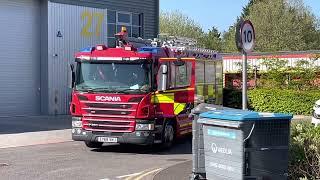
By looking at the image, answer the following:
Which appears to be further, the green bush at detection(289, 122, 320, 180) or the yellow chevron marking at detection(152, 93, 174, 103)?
the yellow chevron marking at detection(152, 93, 174, 103)

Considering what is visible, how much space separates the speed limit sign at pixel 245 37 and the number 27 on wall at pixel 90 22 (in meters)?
17.4

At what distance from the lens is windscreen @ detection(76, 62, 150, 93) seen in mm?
14160

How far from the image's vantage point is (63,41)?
25.2 meters

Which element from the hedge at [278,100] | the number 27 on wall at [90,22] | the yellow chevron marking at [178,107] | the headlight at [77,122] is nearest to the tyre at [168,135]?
the yellow chevron marking at [178,107]

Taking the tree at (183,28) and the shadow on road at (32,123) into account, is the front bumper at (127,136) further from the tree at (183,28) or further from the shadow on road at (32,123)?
the tree at (183,28)

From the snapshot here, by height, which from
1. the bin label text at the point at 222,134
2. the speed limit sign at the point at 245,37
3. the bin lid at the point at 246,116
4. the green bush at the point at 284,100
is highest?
the speed limit sign at the point at 245,37

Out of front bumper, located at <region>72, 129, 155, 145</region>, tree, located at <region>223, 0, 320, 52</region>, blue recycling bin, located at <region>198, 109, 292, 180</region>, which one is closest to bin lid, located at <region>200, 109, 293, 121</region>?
blue recycling bin, located at <region>198, 109, 292, 180</region>

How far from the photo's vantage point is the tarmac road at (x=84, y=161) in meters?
11.1

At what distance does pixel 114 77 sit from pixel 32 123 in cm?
817

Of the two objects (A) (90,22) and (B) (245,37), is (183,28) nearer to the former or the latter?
(A) (90,22)

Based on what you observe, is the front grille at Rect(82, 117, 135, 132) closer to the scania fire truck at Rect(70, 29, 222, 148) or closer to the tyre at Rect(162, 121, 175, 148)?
the scania fire truck at Rect(70, 29, 222, 148)

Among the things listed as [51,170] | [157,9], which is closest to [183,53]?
[51,170]

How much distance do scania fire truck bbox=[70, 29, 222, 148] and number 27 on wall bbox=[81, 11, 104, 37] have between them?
11507mm

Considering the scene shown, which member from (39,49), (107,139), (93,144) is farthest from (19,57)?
(107,139)
